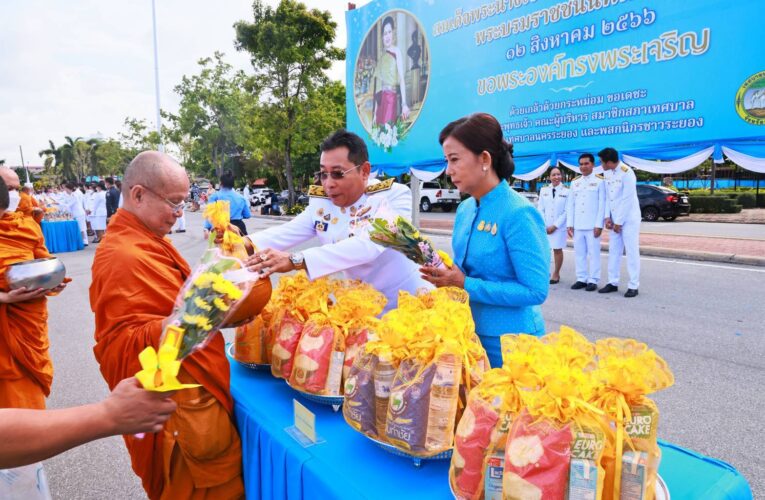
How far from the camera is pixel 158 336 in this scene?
1.40 m

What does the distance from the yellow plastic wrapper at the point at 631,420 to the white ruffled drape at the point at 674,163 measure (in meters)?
7.59

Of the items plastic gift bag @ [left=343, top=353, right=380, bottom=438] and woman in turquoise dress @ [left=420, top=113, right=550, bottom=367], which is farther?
woman in turquoise dress @ [left=420, top=113, right=550, bottom=367]

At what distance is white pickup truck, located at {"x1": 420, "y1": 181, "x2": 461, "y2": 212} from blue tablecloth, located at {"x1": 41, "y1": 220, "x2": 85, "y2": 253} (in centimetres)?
1565

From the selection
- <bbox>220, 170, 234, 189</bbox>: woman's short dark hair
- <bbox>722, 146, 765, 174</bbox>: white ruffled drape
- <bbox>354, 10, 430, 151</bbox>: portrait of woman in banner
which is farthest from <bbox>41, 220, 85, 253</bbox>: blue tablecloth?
<bbox>722, 146, 765, 174</bbox>: white ruffled drape

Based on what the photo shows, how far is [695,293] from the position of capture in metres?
6.39

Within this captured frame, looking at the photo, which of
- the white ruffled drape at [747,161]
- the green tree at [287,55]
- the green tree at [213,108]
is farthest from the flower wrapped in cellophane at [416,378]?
the green tree at [213,108]

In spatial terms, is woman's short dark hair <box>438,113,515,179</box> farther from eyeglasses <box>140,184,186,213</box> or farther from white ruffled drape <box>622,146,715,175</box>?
white ruffled drape <box>622,146,715,175</box>

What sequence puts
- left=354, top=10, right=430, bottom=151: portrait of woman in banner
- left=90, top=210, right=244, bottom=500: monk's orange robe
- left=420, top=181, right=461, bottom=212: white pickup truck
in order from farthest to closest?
1. left=420, top=181, right=461, bottom=212: white pickup truck
2. left=354, top=10, right=430, bottom=151: portrait of woman in banner
3. left=90, top=210, right=244, bottom=500: monk's orange robe

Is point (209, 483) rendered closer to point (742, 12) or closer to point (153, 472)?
point (153, 472)

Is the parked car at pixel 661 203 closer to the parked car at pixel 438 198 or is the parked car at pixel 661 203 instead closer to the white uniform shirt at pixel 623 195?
the parked car at pixel 438 198

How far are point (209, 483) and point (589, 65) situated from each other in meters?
9.10

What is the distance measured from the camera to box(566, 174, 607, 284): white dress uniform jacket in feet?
22.4

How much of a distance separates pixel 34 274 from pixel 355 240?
151 cm

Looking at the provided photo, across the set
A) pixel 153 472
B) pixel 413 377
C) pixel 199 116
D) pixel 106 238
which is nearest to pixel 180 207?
pixel 106 238
